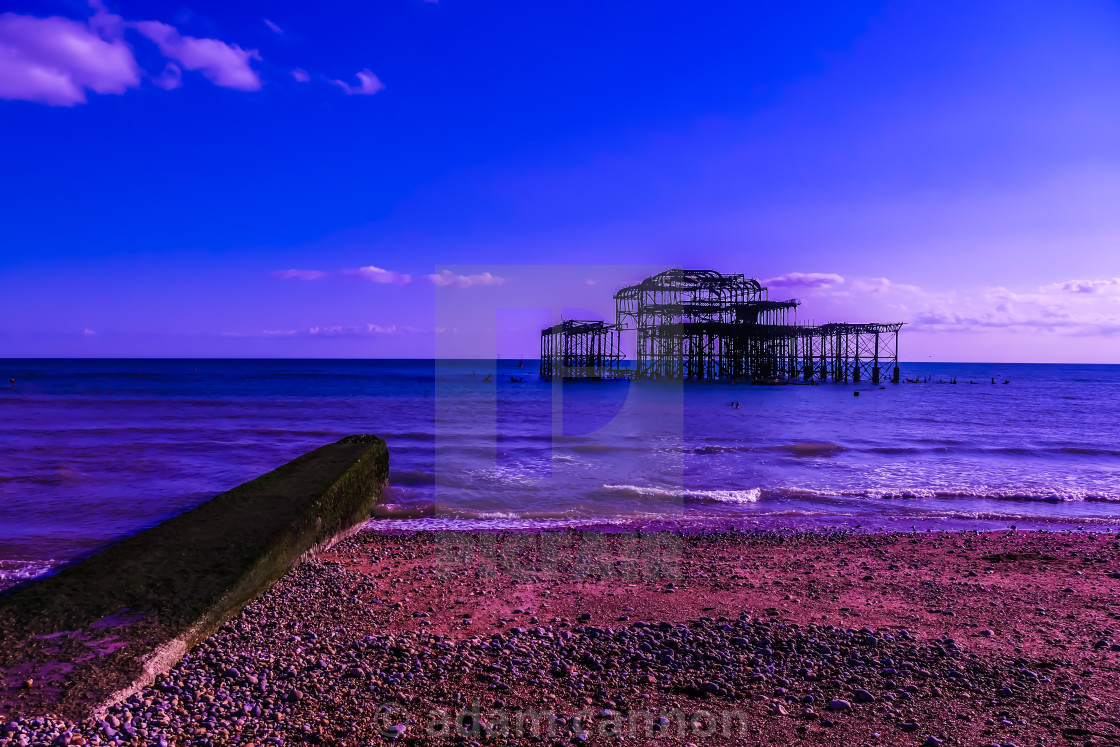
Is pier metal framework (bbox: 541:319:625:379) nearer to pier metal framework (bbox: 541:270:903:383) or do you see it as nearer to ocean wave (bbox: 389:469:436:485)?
pier metal framework (bbox: 541:270:903:383)

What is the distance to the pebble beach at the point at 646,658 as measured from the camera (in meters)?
3.37

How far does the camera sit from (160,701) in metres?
3.39

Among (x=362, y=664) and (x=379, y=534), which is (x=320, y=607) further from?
(x=379, y=534)

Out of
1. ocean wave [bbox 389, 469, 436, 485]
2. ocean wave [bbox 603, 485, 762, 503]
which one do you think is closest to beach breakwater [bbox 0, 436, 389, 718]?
ocean wave [bbox 389, 469, 436, 485]

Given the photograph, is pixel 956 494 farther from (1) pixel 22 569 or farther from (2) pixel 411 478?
(1) pixel 22 569

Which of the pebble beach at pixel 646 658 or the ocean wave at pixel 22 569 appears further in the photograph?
the ocean wave at pixel 22 569

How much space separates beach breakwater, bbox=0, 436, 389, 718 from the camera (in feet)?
11.3

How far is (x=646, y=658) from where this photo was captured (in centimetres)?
424

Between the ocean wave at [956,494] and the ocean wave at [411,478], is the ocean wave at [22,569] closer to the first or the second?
the ocean wave at [411,478]

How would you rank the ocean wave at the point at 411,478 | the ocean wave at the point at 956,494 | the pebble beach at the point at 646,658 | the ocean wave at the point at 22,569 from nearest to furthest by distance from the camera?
1. the pebble beach at the point at 646,658
2. the ocean wave at the point at 22,569
3. the ocean wave at the point at 956,494
4. the ocean wave at the point at 411,478

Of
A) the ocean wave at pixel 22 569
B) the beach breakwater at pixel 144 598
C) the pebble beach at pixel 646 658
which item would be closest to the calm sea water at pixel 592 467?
the ocean wave at pixel 22 569

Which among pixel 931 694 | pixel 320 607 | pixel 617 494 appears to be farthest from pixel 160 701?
pixel 617 494

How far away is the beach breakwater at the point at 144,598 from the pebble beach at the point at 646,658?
0.16m

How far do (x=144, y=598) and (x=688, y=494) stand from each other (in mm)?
8781
